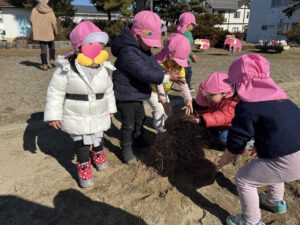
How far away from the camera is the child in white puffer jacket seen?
8.59 ft

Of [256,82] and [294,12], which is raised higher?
[294,12]

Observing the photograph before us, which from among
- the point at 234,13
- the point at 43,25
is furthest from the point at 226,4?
the point at 43,25

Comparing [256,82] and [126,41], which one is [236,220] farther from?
[126,41]

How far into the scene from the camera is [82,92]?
267 cm

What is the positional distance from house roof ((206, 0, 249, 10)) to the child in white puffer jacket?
45.5 metres

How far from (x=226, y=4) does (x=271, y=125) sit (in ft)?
157

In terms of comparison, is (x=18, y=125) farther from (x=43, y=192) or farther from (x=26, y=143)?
(x=43, y=192)

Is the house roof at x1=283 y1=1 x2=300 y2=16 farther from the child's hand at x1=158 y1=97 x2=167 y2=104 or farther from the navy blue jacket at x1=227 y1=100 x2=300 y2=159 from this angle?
the navy blue jacket at x1=227 y1=100 x2=300 y2=159

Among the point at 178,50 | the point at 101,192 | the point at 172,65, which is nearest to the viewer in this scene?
the point at 101,192

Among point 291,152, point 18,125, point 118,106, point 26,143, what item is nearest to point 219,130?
point 118,106

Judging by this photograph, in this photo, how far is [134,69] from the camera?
2.98 m

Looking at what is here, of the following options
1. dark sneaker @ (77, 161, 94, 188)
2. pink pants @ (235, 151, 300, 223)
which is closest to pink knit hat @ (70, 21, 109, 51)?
dark sneaker @ (77, 161, 94, 188)

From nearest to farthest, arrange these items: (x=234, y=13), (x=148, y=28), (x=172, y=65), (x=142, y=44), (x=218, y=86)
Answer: (x=148, y=28) < (x=142, y=44) < (x=218, y=86) < (x=172, y=65) < (x=234, y=13)

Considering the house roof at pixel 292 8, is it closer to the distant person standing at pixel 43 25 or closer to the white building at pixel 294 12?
the white building at pixel 294 12
